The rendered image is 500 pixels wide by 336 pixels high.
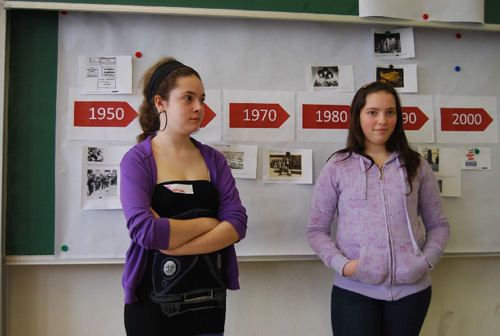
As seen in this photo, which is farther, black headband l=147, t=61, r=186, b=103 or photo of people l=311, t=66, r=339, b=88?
photo of people l=311, t=66, r=339, b=88

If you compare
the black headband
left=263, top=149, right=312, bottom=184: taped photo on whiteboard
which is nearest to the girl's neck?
the black headband

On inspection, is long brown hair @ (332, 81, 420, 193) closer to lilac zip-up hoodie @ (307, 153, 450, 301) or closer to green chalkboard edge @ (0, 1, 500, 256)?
lilac zip-up hoodie @ (307, 153, 450, 301)

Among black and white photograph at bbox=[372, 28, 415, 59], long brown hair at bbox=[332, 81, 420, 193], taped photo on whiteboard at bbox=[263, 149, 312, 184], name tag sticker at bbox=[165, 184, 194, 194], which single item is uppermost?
black and white photograph at bbox=[372, 28, 415, 59]

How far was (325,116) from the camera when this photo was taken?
1.80 m

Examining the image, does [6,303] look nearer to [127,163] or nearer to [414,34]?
[127,163]

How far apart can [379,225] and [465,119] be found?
2.95 ft

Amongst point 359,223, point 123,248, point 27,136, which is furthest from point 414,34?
point 27,136

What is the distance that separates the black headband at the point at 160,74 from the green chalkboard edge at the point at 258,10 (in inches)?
20.0

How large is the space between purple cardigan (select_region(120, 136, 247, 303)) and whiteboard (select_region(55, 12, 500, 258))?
1.48ft

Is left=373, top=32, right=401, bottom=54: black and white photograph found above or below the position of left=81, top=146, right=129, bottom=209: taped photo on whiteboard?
above

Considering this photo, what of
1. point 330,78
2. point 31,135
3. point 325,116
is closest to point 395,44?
point 330,78

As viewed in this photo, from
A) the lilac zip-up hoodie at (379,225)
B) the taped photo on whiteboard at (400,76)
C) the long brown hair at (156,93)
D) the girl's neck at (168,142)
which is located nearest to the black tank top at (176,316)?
the girl's neck at (168,142)

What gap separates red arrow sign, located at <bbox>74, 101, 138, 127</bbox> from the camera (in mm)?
1676

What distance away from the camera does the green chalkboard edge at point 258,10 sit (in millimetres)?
1625
